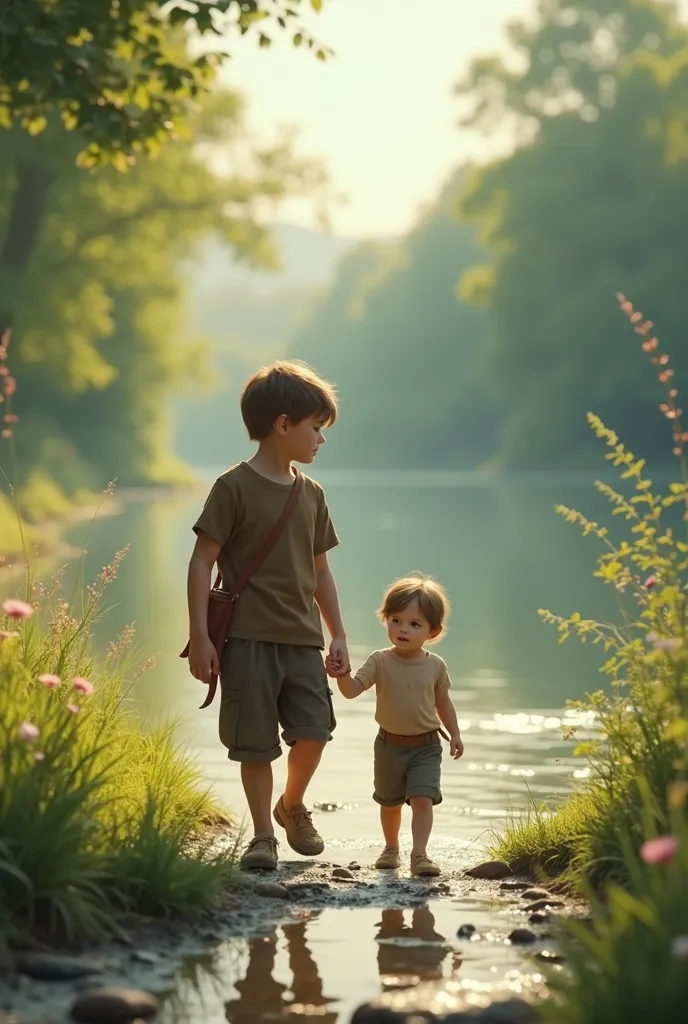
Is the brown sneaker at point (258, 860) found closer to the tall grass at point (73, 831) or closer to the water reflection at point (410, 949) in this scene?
the tall grass at point (73, 831)

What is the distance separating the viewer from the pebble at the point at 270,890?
4.99 meters

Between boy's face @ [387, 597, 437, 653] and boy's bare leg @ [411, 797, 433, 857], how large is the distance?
513mm

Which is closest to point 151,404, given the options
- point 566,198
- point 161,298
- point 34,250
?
point 161,298

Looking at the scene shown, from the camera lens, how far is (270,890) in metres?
4.99

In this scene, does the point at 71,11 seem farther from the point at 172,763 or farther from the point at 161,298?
the point at 161,298

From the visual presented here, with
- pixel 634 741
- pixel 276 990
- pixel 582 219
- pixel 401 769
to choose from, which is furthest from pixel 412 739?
pixel 582 219

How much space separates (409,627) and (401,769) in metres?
0.47

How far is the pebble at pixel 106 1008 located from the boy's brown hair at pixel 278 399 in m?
2.67

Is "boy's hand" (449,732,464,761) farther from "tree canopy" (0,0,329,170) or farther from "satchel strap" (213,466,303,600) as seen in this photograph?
"tree canopy" (0,0,329,170)

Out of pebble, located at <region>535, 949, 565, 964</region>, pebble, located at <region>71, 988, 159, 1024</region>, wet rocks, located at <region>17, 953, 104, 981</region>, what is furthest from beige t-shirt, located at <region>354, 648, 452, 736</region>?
pebble, located at <region>71, 988, 159, 1024</region>

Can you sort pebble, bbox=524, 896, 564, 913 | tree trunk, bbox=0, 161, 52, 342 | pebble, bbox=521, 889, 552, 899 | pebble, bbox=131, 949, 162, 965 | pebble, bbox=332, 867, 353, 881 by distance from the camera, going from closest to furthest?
pebble, bbox=131, 949, 162, 965 < pebble, bbox=524, 896, 564, 913 < pebble, bbox=521, 889, 552, 899 < pebble, bbox=332, 867, 353, 881 < tree trunk, bbox=0, 161, 52, 342

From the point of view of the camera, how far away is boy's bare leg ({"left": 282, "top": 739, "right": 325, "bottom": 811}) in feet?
19.5

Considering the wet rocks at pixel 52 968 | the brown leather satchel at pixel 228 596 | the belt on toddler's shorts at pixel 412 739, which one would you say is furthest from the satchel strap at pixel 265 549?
the wet rocks at pixel 52 968

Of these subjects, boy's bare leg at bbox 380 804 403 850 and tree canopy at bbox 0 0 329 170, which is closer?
boy's bare leg at bbox 380 804 403 850
